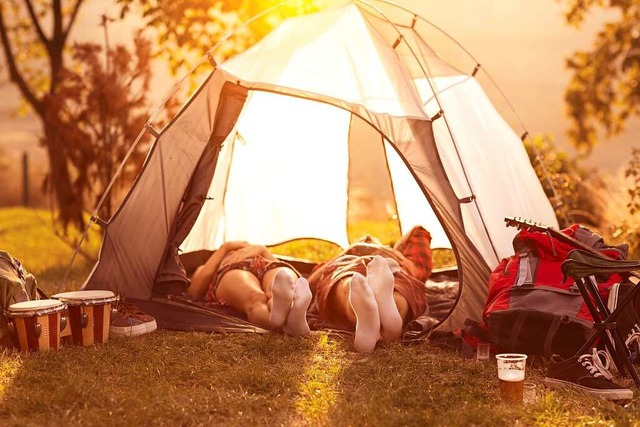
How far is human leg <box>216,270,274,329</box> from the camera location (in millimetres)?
4422

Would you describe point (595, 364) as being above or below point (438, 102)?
below

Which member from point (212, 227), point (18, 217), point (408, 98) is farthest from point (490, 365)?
point (18, 217)

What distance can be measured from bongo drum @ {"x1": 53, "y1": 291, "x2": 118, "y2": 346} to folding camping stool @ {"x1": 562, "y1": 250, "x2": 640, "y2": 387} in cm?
225

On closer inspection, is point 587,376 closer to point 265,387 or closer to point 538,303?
point 538,303

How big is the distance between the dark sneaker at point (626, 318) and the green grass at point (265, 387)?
1.35 feet

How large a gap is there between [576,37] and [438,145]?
4960cm

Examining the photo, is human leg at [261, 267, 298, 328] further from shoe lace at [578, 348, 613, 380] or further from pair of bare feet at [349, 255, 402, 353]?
shoe lace at [578, 348, 613, 380]

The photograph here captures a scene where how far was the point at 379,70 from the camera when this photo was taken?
4789mm

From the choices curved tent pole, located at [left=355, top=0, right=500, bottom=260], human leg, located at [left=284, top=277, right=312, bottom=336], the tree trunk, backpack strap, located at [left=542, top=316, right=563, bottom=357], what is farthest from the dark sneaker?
the tree trunk

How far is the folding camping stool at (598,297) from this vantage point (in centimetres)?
328

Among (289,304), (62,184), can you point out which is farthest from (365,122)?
(62,184)

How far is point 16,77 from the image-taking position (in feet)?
31.9

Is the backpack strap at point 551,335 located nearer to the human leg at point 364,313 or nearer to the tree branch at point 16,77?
the human leg at point 364,313

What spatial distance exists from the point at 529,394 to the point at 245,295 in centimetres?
185
